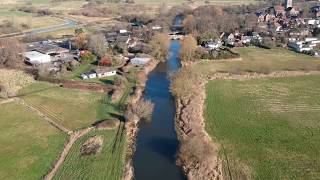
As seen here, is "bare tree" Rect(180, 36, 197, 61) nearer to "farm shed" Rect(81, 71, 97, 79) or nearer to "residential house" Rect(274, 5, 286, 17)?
"farm shed" Rect(81, 71, 97, 79)

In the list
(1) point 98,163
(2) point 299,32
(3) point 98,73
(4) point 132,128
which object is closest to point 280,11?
(2) point 299,32

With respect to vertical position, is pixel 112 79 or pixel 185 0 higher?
pixel 185 0

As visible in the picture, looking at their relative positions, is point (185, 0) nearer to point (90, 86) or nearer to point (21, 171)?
point (90, 86)

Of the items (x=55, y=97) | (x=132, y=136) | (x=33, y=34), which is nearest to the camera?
(x=132, y=136)

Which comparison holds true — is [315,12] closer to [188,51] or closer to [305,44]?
[305,44]

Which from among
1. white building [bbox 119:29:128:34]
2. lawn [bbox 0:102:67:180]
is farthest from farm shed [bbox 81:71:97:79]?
white building [bbox 119:29:128:34]

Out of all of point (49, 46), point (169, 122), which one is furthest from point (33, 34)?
point (169, 122)
